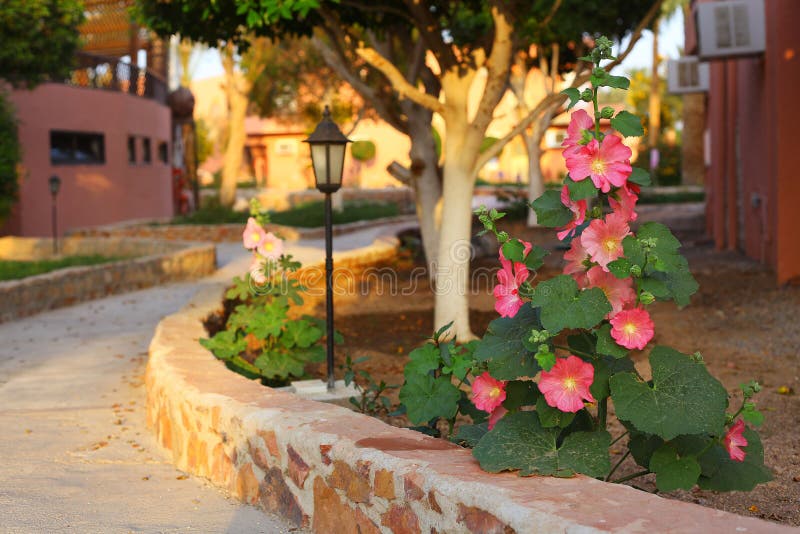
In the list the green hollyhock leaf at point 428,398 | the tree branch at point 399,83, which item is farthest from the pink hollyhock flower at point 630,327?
the tree branch at point 399,83

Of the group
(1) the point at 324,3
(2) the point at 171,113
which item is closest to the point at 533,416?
(1) the point at 324,3

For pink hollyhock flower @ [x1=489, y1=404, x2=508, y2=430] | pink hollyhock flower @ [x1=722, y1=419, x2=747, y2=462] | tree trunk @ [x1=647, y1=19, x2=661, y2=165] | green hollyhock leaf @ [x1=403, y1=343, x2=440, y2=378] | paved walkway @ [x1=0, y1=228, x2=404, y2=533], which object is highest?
tree trunk @ [x1=647, y1=19, x2=661, y2=165]

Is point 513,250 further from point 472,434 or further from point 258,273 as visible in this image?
point 258,273

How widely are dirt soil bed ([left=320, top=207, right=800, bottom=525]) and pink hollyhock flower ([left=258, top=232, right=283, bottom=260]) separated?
1.35m

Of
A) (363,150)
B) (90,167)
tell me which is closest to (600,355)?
(90,167)

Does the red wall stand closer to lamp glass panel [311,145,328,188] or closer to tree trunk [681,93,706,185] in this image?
lamp glass panel [311,145,328,188]

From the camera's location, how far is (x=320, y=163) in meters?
7.11

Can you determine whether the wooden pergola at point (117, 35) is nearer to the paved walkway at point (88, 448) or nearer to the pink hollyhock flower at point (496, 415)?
the paved walkway at point (88, 448)

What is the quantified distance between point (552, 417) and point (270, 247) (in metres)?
4.13

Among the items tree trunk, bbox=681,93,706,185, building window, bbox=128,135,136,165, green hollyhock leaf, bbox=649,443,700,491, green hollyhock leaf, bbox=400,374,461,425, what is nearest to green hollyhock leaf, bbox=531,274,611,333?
green hollyhock leaf, bbox=649,443,700,491

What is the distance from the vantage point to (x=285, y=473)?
4461 millimetres

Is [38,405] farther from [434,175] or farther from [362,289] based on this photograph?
[362,289]

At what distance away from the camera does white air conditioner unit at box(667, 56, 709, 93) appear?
19234mm

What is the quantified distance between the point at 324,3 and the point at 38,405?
4.98 metres
